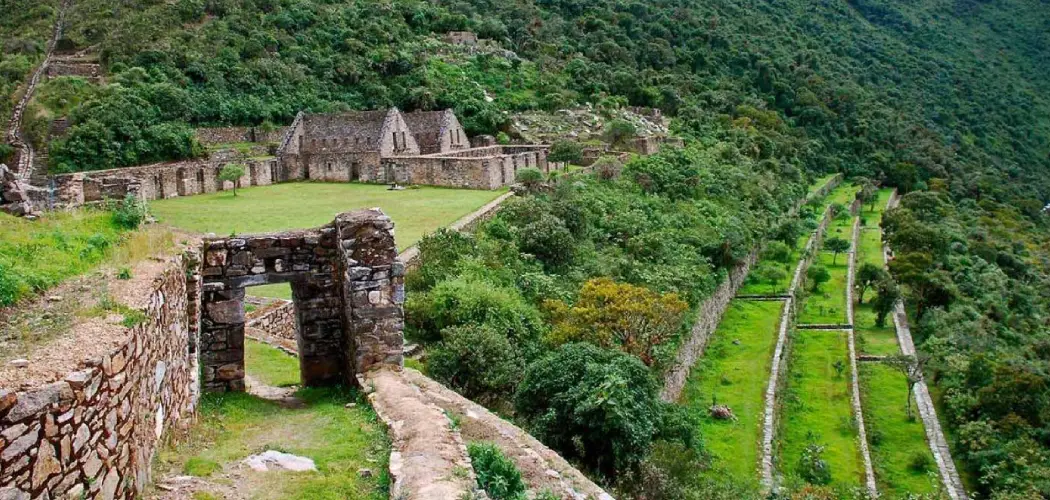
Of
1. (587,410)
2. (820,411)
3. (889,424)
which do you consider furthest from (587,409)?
(889,424)

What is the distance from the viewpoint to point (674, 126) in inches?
2403

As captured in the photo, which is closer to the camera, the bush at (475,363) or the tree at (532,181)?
the bush at (475,363)

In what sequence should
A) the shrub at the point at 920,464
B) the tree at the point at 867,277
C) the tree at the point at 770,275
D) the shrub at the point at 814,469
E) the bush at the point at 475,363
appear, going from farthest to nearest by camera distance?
the tree at the point at 867,277, the tree at the point at 770,275, the shrub at the point at 920,464, the shrub at the point at 814,469, the bush at the point at 475,363

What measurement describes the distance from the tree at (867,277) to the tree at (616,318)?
23.0m

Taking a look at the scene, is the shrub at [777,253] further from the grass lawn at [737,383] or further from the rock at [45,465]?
the rock at [45,465]

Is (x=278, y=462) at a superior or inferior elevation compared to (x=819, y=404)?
superior

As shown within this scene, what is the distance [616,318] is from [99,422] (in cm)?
1642

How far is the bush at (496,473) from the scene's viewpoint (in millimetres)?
7543

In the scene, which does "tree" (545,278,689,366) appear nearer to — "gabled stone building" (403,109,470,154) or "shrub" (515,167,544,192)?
"shrub" (515,167,544,192)

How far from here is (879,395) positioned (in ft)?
102

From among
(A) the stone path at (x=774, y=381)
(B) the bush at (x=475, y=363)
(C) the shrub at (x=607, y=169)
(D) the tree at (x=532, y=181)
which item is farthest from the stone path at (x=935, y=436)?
(D) the tree at (x=532, y=181)

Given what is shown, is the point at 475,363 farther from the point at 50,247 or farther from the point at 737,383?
the point at 737,383

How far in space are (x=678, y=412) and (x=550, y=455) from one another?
1182cm

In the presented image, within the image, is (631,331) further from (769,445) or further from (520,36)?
(520,36)
